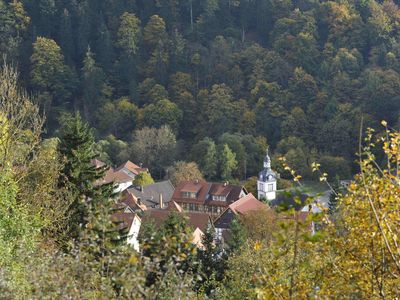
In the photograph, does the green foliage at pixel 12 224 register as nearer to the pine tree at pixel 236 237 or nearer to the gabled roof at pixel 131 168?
the pine tree at pixel 236 237

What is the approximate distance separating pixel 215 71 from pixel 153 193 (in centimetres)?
2014

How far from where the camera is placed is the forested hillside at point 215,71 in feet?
147

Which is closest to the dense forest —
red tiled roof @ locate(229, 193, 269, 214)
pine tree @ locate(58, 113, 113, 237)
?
red tiled roof @ locate(229, 193, 269, 214)

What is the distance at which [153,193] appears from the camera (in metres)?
38.1

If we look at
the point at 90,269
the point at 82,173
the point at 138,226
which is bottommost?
the point at 138,226

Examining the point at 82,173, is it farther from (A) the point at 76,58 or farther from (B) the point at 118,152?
(A) the point at 76,58

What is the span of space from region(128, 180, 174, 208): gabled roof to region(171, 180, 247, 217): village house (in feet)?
2.94

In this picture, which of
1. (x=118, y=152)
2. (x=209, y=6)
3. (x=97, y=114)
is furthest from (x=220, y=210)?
(x=209, y=6)

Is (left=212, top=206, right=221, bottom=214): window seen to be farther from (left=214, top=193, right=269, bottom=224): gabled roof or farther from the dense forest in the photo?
the dense forest

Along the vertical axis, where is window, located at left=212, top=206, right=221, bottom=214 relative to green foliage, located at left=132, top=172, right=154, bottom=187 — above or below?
above

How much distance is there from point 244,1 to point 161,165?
24.1 meters

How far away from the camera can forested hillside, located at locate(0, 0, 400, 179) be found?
147 feet

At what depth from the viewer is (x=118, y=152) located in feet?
150

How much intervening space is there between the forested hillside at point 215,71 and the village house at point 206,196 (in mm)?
5258
